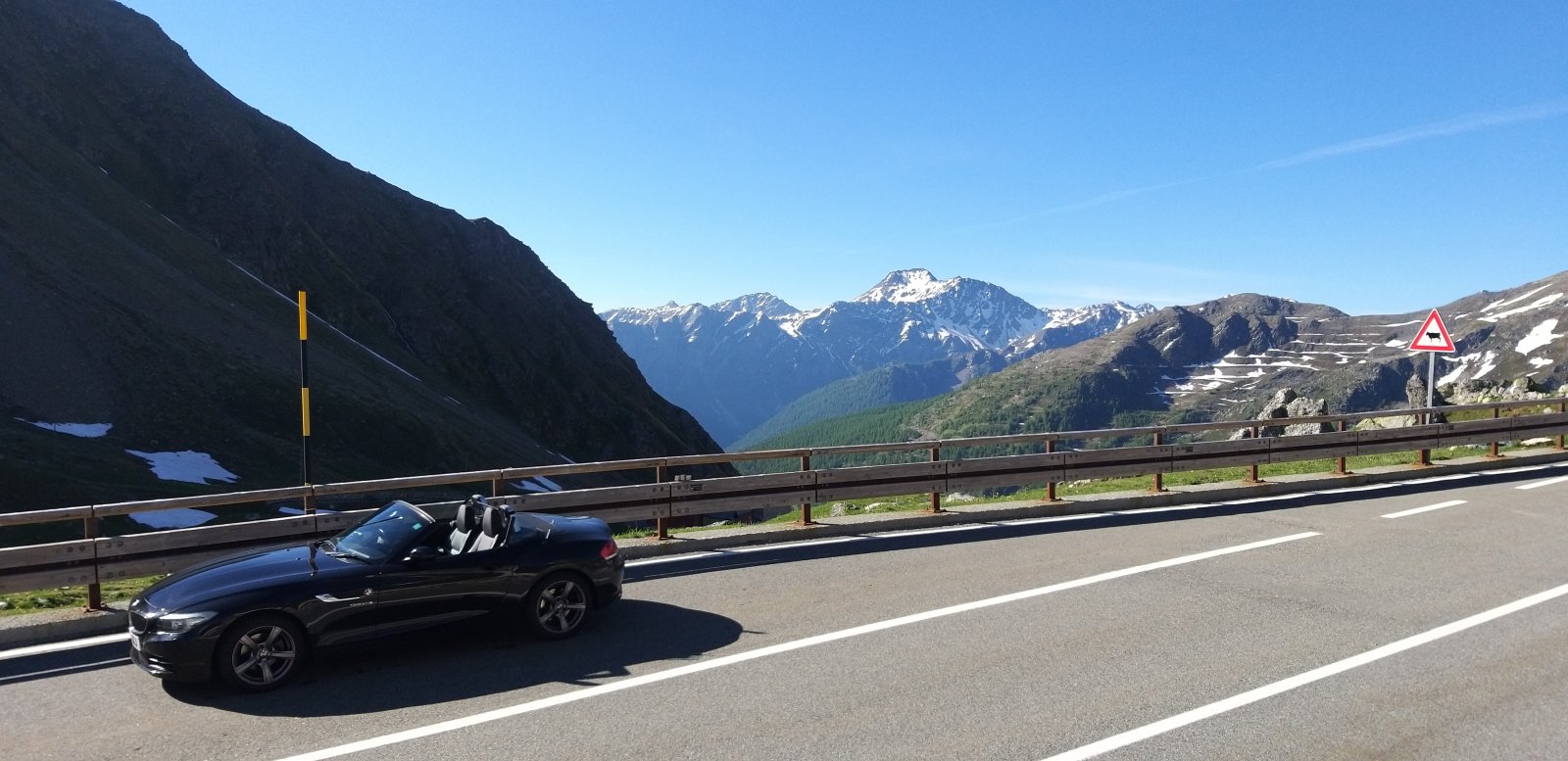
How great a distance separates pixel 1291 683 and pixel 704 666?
172 inches

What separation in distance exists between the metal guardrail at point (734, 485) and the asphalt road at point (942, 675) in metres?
1.34

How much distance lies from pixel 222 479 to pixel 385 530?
110 feet

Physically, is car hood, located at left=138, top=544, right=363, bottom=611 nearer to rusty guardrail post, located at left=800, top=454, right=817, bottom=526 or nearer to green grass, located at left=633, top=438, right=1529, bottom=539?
green grass, located at left=633, top=438, right=1529, bottom=539

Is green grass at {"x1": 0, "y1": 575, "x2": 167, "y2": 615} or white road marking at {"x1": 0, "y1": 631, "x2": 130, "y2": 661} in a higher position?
green grass at {"x1": 0, "y1": 575, "x2": 167, "y2": 615}

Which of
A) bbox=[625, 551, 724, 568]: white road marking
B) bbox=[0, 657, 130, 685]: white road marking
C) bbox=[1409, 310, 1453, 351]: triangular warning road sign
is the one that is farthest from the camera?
bbox=[1409, 310, 1453, 351]: triangular warning road sign

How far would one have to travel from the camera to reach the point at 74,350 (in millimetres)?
41281

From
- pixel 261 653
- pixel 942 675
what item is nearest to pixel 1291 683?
pixel 942 675

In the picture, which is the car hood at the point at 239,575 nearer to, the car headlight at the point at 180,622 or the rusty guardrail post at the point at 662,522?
the car headlight at the point at 180,622

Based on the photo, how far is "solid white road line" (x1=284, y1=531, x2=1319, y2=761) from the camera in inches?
232

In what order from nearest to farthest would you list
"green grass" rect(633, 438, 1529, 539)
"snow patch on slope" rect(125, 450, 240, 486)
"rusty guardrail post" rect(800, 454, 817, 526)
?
"rusty guardrail post" rect(800, 454, 817, 526)
"green grass" rect(633, 438, 1529, 539)
"snow patch on slope" rect(125, 450, 240, 486)

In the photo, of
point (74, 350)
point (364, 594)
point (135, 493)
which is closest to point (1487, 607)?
point (364, 594)

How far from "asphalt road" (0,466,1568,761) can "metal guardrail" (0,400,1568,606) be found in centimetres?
134

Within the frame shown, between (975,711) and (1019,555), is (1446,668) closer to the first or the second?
(975,711)

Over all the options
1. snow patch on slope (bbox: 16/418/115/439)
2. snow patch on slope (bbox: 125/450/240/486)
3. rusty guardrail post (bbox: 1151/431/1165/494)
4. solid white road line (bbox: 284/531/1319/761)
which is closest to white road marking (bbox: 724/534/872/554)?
solid white road line (bbox: 284/531/1319/761)
